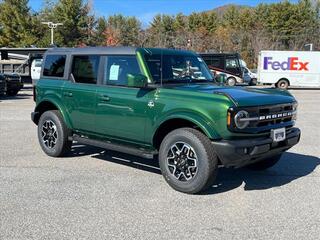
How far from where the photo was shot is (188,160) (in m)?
5.91

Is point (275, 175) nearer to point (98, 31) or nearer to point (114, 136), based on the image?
point (114, 136)

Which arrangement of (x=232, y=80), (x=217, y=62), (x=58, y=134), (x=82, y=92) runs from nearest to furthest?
(x=82, y=92) < (x=58, y=134) < (x=232, y=80) < (x=217, y=62)

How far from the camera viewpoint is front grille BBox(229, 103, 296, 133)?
5.65 m

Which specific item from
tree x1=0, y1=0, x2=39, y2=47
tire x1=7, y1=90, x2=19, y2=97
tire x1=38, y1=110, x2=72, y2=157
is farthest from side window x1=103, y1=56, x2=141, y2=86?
tree x1=0, y1=0, x2=39, y2=47

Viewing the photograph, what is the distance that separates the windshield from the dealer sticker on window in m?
1.57

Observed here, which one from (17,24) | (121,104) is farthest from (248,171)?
(17,24)

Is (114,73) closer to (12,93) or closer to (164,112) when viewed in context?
(164,112)

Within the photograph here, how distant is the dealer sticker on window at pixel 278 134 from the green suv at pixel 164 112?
0.04 feet

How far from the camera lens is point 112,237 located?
4.41m

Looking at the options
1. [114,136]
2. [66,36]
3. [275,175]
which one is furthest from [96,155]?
[66,36]

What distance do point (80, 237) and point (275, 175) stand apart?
3547 mm

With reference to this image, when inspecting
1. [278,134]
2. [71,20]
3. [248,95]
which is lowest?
[278,134]

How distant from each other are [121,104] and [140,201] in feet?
5.31

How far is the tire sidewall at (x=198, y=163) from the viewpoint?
5.68 m
